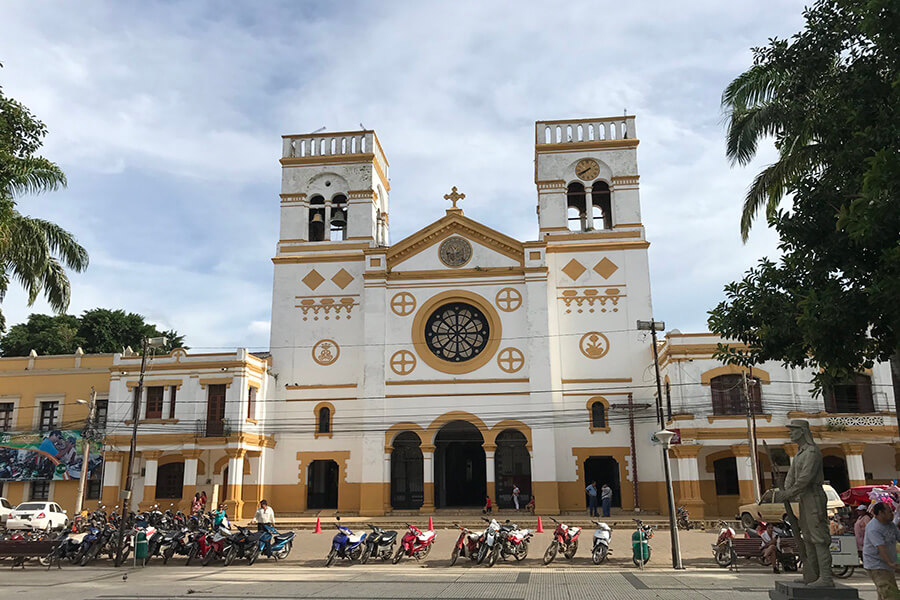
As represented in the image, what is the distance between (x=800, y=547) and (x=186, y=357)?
1107 inches

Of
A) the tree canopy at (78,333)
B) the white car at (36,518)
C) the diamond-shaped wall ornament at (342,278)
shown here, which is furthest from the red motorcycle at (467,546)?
the tree canopy at (78,333)

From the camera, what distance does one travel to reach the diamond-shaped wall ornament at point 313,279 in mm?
35062

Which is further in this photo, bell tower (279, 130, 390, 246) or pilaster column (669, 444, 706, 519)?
bell tower (279, 130, 390, 246)

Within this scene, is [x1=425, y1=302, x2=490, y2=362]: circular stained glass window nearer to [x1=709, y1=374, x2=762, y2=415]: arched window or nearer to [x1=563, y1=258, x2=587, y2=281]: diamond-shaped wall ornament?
[x1=563, y1=258, x2=587, y2=281]: diamond-shaped wall ornament

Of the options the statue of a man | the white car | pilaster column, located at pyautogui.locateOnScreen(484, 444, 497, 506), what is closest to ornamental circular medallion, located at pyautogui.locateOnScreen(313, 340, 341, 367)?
pilaster column, located at pyautogui.locateOnScreen(484, 444, 497, 506)

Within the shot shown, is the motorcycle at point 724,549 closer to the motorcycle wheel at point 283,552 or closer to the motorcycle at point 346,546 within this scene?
the motorcycle at point 346,546

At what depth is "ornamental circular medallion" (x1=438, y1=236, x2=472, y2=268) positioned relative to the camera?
3369 cm

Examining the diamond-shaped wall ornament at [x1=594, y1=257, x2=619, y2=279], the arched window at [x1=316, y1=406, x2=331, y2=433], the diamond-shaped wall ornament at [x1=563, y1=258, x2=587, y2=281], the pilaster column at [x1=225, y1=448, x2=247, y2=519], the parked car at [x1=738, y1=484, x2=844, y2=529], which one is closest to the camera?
the parked car at [x1=738, y1=484, x2=844, y2=529]

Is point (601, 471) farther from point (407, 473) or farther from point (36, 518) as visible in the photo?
point (36, 518)

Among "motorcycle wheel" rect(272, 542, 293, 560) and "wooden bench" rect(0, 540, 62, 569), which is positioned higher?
"wooden bench" rect(0, 540, 62, 569)

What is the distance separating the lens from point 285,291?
35.1 m

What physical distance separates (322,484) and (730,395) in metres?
18.4

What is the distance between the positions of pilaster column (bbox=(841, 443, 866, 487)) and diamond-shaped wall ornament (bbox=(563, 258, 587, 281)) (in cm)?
1269

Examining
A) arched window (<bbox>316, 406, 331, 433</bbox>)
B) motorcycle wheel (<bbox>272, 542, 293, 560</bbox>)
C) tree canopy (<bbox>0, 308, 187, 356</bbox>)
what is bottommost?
motorcycle wheel (<bbox>272, 542, 293, 560</bbox>)
